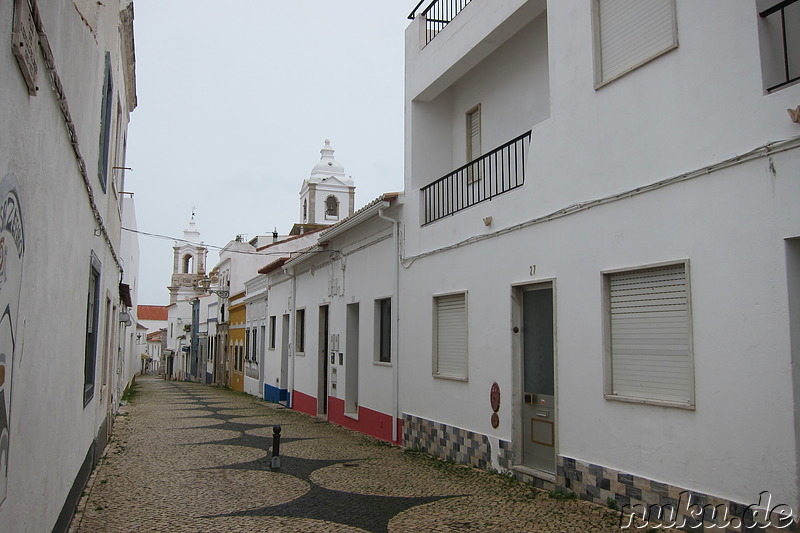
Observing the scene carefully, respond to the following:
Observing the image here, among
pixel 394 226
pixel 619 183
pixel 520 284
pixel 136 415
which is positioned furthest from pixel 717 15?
pixel 136 415

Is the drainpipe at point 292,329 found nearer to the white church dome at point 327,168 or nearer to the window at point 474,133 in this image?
the window at point 474,133

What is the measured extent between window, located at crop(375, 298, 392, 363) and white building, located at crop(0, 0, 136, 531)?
5.97m

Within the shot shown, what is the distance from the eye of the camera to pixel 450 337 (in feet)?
33.9

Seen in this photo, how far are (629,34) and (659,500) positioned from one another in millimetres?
4440

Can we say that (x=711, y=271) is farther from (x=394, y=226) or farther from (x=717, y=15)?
(x=394, y=226)

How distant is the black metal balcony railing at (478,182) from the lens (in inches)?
357

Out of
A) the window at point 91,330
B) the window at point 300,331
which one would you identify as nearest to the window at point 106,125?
the window at point 91,330

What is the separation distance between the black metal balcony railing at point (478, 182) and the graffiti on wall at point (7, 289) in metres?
6.40

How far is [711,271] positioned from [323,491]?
5.07 meters

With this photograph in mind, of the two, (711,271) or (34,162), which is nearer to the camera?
(34,162)

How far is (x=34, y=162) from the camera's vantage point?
143 inches

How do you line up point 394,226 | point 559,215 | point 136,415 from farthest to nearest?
1. point 136,415
2. point 394,226
3. point 559,215

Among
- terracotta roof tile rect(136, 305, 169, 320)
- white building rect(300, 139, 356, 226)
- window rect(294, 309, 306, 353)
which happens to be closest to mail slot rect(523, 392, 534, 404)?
window rect(294, 309, 306, 353)

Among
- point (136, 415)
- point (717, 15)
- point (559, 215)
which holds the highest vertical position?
point (717, 15)
